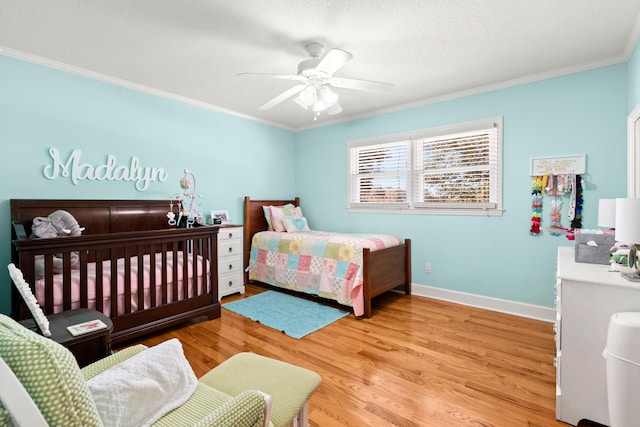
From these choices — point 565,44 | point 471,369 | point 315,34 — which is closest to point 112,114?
point 315,34

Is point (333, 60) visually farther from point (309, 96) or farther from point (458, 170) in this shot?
point (458, 170)

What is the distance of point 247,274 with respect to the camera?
4.38 m

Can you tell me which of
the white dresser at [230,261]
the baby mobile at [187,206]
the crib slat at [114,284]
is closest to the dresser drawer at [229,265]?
the white dresser at [230,261]

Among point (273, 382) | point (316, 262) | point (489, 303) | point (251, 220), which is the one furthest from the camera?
point (251, 220)

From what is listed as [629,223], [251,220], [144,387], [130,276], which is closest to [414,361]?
[629,223]

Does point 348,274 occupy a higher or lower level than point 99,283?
lower

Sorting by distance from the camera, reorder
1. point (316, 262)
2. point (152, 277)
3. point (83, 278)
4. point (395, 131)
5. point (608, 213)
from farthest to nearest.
Result: point (395, 131)
point (316, 262)
point (152, 277)
point (83, 278)
point (608, 213)

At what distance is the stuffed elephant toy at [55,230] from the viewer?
237cm

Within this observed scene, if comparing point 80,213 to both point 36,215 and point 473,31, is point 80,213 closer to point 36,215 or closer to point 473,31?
point 36,215

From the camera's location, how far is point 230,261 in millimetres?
3838

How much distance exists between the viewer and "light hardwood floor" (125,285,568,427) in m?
1.72

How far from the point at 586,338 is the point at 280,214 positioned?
3562 millimetres

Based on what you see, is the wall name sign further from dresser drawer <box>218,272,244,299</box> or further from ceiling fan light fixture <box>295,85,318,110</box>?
ceiling fan light fixture <box>295,85,318,110</box>

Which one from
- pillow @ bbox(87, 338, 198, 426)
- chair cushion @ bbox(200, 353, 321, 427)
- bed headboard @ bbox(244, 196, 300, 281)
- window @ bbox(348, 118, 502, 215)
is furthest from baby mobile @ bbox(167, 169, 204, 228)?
pillow @ bbox(87, 338, 198, 426)
